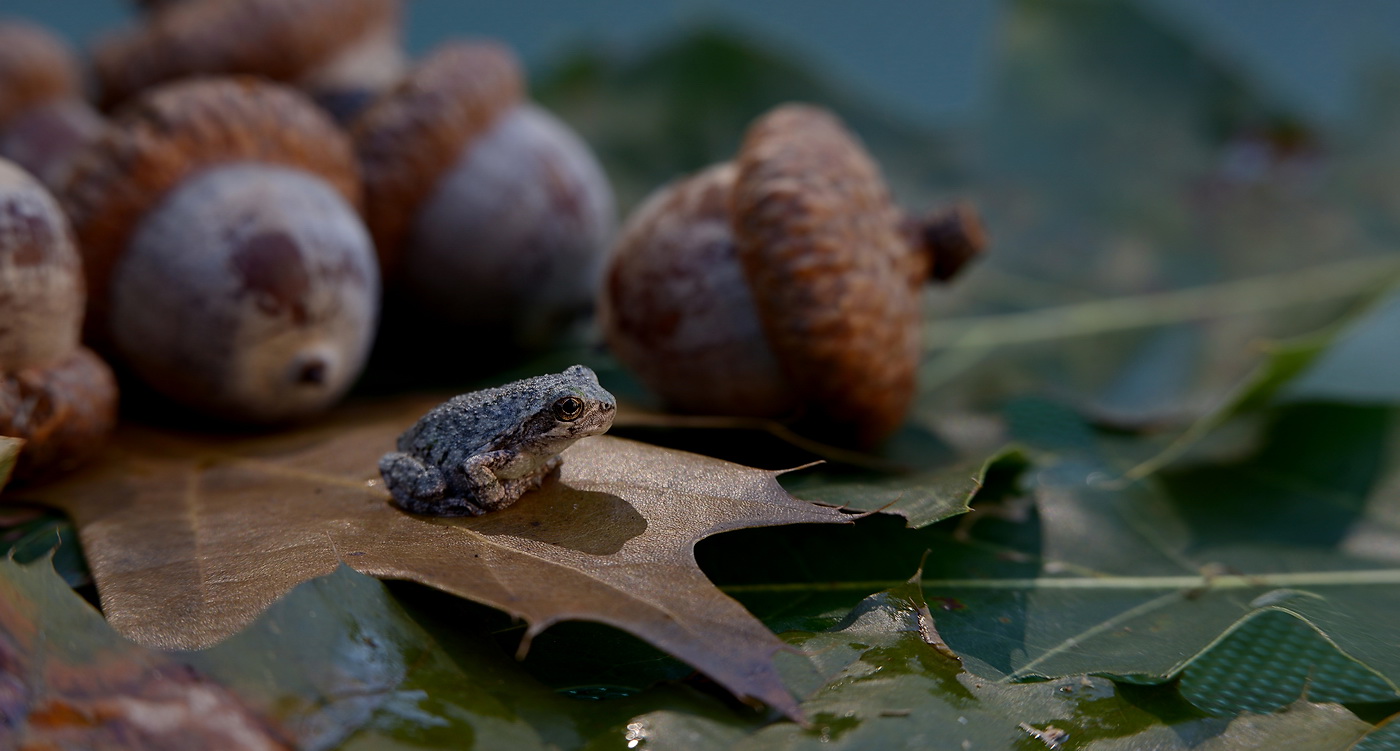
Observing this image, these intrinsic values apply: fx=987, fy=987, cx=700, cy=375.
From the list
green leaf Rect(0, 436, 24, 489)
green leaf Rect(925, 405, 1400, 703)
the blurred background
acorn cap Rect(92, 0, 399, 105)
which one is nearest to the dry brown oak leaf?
green leaf Rect(0, 436, 24, 489)

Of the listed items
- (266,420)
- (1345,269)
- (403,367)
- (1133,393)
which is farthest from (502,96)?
(1345,269)

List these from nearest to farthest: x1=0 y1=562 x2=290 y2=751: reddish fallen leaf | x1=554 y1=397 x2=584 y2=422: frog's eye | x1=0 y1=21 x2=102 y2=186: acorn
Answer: x1=0 y1=562 x2=290 y2=751: reddish fallen leaf, x1=554 y1=397 x2=584 y2=422: frog's eye, x1=0 y1=21 x2=102 y2=186: acorn

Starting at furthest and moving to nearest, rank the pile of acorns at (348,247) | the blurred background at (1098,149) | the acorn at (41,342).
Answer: the blurred background at (1098,149)
the pile of acorns at (348,247)
the acorn at (41,342)

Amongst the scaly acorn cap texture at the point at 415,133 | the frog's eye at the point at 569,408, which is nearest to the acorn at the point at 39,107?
the scaly acorn cap texture at the point at 415,133

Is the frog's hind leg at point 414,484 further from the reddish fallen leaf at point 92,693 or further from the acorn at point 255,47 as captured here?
the acorn at point 255,47

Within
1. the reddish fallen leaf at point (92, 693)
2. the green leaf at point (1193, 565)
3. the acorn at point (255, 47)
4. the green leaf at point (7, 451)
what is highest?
the acorn at point (255, 47)

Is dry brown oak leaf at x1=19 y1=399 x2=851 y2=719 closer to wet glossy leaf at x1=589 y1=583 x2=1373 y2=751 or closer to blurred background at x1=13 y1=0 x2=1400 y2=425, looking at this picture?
wet glossy leaf at x1=589 y1=583 x2=1373 y2=751

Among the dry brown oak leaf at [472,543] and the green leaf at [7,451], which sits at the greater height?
the green leaf at [7,451]
